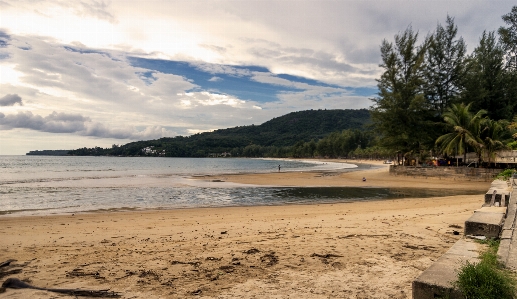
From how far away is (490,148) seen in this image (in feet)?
77.6

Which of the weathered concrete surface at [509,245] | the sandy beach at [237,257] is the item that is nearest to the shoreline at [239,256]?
the sandy beach at [237,257]

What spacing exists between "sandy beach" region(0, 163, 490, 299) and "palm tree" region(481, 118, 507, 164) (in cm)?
1816

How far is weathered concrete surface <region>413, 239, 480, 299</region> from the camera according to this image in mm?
3020

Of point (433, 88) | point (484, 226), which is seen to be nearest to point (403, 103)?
point (433, 88)

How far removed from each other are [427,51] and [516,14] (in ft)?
33.3

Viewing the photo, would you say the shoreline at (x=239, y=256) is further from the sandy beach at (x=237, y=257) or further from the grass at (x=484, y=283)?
the grass at (x=484, y=283)

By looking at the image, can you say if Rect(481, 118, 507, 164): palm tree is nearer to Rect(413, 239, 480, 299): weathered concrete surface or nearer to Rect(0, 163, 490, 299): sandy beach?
Rect(0, 163, 490, 299): sandy beach

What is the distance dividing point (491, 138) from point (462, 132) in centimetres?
193

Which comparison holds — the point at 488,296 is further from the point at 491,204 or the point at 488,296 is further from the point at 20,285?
the point at 491,204

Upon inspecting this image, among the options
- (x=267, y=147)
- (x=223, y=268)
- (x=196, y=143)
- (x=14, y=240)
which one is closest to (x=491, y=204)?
(x=223, y=268)

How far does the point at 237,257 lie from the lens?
5.47 m

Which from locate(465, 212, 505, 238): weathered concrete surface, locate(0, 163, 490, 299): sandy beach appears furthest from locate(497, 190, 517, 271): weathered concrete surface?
locate(0, 163, 490, 299): sandy beach

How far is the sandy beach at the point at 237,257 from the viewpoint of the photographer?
13.6ft

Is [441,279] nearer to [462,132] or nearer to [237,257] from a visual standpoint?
[237,257]
